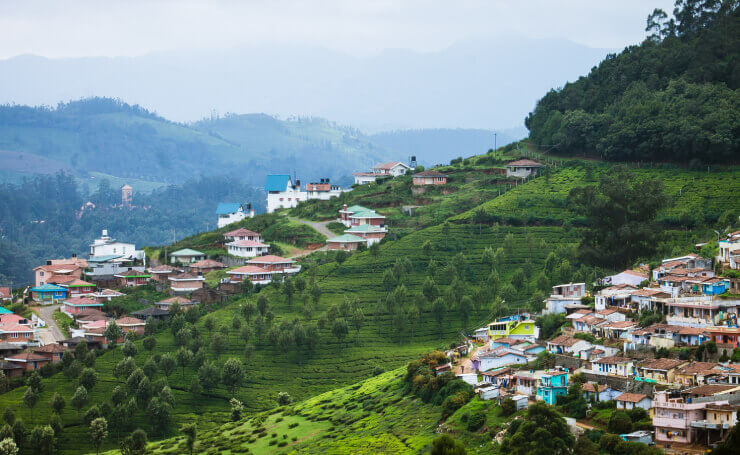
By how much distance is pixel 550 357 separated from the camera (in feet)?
119

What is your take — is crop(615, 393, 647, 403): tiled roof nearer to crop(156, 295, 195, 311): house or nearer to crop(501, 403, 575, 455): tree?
crop(501, 403, 575, 455): tree

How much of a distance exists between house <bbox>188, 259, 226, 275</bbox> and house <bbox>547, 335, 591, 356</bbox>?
3978cm

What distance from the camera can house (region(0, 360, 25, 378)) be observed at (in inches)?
2080

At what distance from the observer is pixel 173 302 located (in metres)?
62.7

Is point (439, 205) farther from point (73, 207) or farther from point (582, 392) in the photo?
point (73, 207)

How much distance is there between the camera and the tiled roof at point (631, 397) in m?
29.6

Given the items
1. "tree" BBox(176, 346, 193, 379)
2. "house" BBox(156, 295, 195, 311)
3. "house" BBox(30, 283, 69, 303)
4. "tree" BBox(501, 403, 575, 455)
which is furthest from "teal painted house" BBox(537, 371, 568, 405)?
"house" BBox(30, 283, 69, 303)

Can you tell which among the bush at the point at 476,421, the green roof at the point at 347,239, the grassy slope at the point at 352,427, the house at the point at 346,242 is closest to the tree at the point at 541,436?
the grassy slope at the point at 352,427

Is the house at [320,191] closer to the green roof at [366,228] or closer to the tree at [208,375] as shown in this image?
the green roof at [366,228]

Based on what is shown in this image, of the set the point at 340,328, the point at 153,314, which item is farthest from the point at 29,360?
the point at 340,328

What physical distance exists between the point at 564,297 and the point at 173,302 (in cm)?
3059

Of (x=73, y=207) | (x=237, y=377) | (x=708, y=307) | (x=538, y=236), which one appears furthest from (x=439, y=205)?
(x=73, y=207)

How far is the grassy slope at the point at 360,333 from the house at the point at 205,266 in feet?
34.1

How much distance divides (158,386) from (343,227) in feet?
105
